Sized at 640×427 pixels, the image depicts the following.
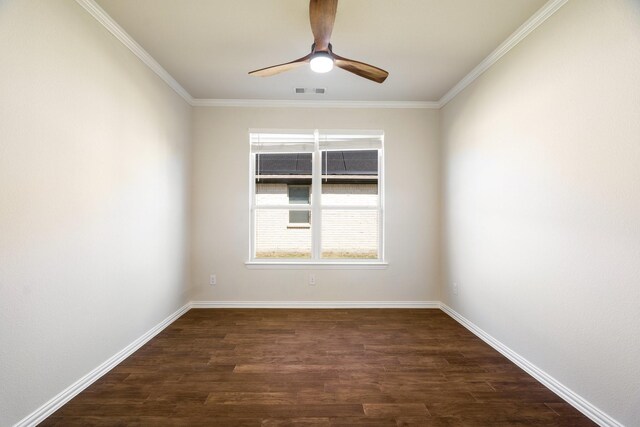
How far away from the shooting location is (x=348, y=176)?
4.16m

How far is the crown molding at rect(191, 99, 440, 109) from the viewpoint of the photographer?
393cm

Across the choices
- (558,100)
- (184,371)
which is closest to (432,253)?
(558,100)

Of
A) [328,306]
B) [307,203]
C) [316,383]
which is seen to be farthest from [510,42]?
[328,306]

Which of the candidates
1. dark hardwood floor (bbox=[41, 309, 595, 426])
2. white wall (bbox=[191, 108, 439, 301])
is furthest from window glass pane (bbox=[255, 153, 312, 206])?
dark hardwood floor (bbox=[41, 309, 595, 426])

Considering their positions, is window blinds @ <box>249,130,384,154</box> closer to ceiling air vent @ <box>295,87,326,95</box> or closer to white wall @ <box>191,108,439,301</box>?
white wall @ <box>191,108,439,301</box>

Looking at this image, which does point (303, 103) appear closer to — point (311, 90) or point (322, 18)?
point (311, 90)

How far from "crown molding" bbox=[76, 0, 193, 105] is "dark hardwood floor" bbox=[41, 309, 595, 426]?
8.76 ft

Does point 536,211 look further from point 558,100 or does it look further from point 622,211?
point 558,100

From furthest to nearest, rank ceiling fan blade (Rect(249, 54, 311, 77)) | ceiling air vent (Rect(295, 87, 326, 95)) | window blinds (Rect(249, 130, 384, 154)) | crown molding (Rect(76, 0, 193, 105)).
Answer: window blinds (Rect(249, 130, 384, 154)), ceiling air vent (Rect(295, 87, 326, 95)), ceiling fan blade (Rect(249, 54, 311, 77)), crown molding (Rect(76, 0, 193, 105))

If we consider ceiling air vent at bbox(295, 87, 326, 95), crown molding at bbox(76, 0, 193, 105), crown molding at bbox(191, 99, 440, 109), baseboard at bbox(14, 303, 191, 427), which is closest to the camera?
baseboard at bbox(14, 303, 191, 427)

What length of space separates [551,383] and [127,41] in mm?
4236

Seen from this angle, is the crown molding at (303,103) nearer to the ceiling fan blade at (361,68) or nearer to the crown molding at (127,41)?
the crown molding at (127,41)

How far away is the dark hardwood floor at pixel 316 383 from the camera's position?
1843mm

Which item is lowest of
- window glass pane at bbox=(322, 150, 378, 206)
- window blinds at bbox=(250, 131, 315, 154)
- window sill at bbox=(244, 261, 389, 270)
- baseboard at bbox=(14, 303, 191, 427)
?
baseboard at bbox=(14, 303, 191, 427)
